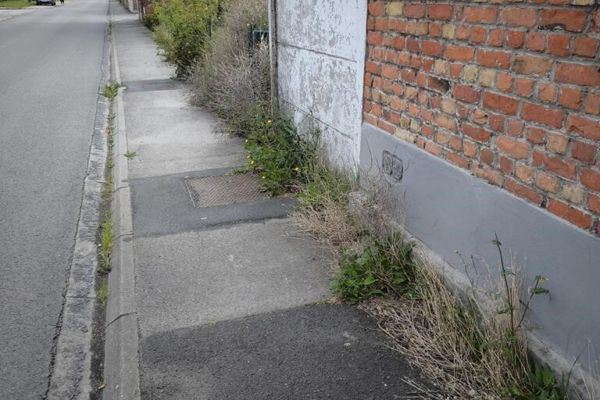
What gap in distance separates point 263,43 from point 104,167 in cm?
294

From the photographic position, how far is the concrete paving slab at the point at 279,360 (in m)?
2.89

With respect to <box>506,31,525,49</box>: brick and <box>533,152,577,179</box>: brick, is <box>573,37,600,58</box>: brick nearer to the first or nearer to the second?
<box>506,31,525,49</box>: brick

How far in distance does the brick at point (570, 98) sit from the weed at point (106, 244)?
3668 millimetres

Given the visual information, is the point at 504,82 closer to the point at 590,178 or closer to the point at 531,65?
the point at 531,65

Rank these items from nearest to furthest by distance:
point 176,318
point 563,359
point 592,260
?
point 592,260 < point 563,359 < point 176,318

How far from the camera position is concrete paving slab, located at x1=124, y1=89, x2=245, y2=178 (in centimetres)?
682

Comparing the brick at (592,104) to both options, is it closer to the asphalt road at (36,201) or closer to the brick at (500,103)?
the brick at (500,103)

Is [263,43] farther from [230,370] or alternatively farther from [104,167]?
[230,370]

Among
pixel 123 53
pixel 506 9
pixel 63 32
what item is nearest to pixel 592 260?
pixel 506 9

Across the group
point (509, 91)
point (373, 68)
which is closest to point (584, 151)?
point (509, 91)

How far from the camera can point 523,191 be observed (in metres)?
2.72

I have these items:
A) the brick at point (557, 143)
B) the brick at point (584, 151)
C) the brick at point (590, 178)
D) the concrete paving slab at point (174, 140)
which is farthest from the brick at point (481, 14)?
the concrete paving slab at point (174, 140)

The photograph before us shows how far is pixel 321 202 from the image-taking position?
483cm

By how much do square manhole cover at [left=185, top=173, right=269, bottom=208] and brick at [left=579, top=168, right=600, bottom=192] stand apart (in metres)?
3.72
